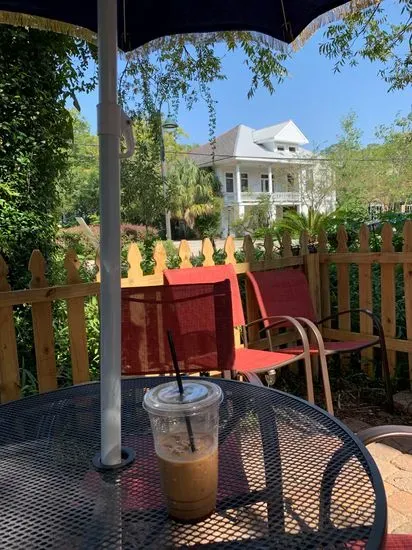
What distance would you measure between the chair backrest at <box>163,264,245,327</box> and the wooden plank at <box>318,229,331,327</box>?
1.06 meters

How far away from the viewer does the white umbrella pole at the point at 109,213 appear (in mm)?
874

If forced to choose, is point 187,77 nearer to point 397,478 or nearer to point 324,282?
point 324,282

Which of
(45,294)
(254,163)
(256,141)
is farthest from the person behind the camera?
(256,141)

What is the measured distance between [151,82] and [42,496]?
15.4 feet

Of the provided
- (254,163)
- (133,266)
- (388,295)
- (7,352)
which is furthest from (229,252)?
A: (254,163)

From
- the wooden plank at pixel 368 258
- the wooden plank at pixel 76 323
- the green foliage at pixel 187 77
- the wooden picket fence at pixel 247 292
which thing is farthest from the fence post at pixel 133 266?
the green foliage at pixel 187 77

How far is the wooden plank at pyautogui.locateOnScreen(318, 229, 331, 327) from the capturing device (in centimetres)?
381

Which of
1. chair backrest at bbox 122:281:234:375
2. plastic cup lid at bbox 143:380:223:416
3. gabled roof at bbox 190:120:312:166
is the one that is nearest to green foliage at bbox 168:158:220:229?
gabled roof at bbox 190:120:312:166

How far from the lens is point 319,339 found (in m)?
2.69

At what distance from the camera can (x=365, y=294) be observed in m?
3.47

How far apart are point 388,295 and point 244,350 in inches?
49.4

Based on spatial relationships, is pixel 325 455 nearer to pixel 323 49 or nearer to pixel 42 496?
pixel 42 496

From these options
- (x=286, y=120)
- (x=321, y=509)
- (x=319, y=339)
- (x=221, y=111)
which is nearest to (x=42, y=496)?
(x=321, y=509)

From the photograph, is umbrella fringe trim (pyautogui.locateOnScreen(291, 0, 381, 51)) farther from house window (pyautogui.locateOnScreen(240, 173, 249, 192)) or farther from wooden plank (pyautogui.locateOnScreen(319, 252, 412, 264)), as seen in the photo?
house window (pyautogui.locateOnScreen(240, 173, 249, 192))
